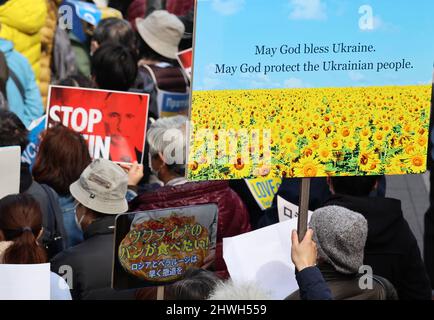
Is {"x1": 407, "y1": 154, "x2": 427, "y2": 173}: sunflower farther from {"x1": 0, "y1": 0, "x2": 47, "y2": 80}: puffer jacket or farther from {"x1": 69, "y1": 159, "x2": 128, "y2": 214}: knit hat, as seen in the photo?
{"x1": 0, "y1": 0, "x2": 47, "y2": 80}: puffer jacket

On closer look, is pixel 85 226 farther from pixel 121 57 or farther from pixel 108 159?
pixel 121 57

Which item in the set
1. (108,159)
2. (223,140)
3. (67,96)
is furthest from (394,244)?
(67,96)

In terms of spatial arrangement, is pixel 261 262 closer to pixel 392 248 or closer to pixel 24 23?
pixel 392 248

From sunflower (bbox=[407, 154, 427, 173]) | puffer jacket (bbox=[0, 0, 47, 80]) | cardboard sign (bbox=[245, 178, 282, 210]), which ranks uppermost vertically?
puffer jacket (bbox=[0, 0, 47, 80])

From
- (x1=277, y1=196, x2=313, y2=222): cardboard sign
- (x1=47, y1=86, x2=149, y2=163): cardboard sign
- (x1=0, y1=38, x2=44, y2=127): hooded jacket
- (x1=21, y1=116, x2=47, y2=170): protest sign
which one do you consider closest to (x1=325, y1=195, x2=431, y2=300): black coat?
(x1=277, y1=196, x2=313, y2=222): cardboard sign

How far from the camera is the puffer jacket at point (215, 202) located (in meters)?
4.64

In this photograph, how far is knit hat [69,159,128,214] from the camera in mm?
4805

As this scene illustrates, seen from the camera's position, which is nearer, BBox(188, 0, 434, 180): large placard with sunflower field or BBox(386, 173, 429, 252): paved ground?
BBox(188, 0, 434, 180): large placard with sunflower field

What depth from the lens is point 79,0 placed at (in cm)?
548

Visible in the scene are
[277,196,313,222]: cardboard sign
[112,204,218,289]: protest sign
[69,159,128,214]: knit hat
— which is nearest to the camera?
[112,204,218,289]: protest sign

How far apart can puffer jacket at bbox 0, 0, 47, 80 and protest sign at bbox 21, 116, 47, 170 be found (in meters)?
0.33

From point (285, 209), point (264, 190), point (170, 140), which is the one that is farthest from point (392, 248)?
point (170, 140)

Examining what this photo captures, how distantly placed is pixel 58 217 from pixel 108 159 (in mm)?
417
